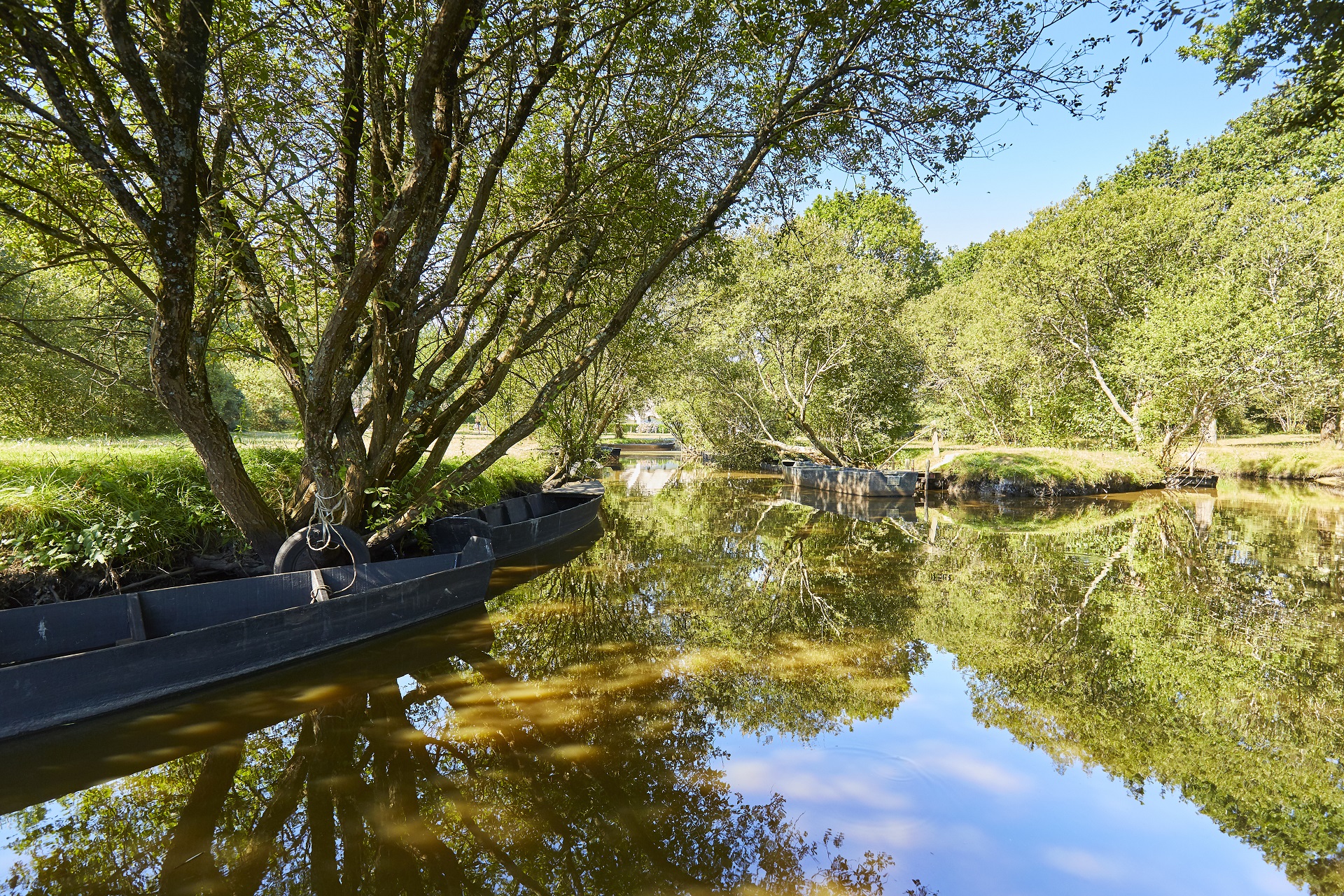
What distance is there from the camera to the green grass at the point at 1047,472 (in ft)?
62.0

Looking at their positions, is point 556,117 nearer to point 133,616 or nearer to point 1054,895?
point 133,616

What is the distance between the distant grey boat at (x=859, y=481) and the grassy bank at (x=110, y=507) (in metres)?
14.3

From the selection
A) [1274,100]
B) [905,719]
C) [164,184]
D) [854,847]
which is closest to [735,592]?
[905,719]

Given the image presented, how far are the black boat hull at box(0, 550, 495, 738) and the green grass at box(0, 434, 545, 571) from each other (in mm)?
866

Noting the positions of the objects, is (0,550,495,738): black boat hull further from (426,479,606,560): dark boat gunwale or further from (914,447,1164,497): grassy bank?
(914,447,1164,497): grassy bank

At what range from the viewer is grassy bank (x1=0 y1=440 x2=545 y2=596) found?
16.4ft

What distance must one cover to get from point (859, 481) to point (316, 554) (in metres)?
15.7

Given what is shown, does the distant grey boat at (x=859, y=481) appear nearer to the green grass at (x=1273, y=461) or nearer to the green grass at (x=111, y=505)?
the green grass at (x=1273, y=461)

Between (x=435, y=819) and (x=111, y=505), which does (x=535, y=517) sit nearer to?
(x=111, y=505)

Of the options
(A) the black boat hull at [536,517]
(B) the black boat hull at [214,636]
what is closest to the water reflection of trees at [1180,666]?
(B) the black boat hull at [214,636]

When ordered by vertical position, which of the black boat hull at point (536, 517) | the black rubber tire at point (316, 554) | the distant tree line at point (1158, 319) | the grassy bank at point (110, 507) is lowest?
the black boat hull at point (536, 517)

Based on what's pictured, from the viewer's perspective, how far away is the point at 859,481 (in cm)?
1862

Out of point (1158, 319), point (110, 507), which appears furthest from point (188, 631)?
point (1158, 319)

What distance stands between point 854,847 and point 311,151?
8.04 metres
